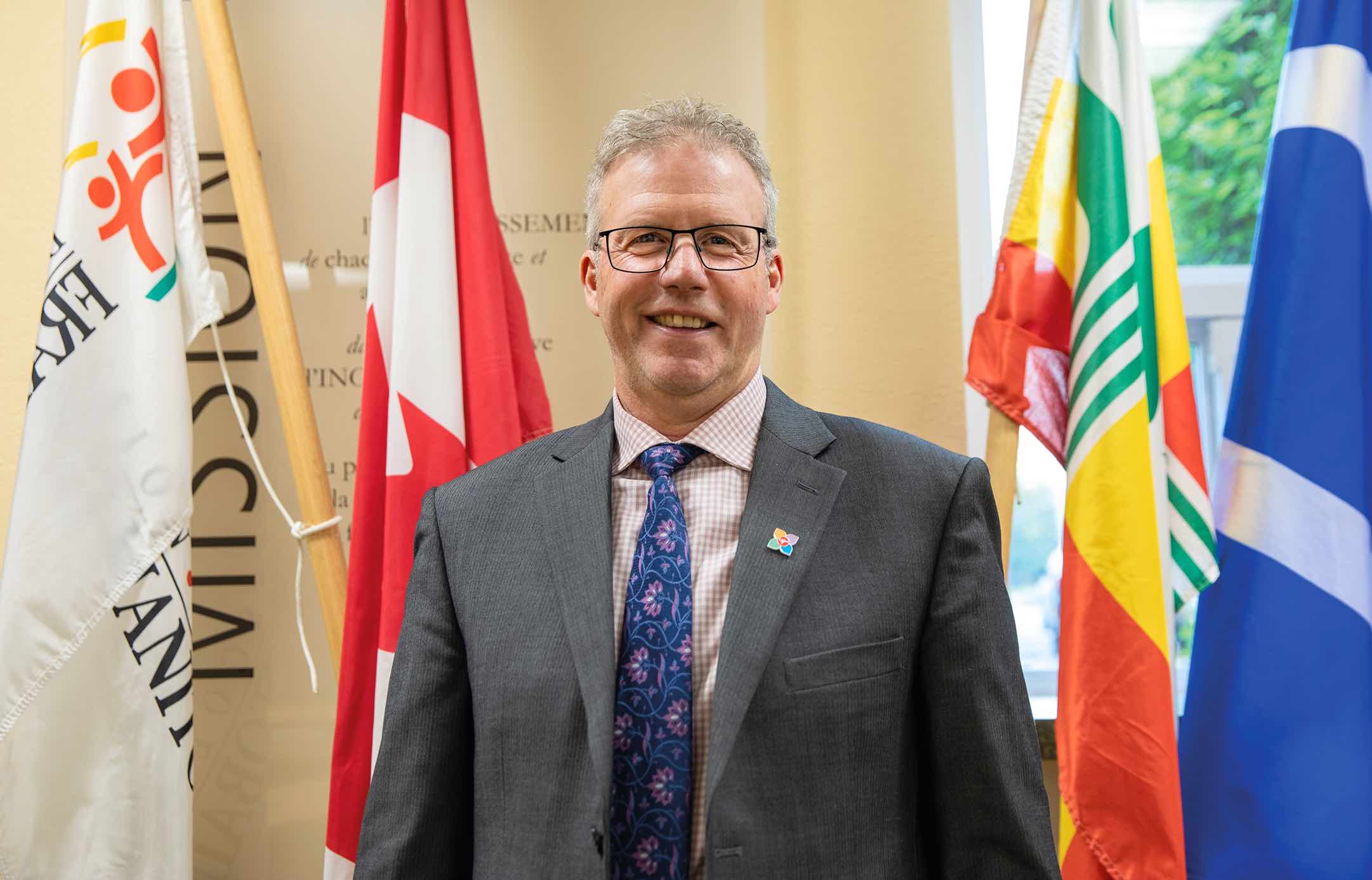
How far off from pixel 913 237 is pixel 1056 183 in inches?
11.3

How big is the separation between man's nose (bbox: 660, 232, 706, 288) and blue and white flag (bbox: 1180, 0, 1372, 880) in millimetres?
1017

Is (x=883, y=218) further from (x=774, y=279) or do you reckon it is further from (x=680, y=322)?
(x=680, y=322)

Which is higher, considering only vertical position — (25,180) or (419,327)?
(25,180)

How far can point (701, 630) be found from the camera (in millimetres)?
1066

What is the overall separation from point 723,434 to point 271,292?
0.89m

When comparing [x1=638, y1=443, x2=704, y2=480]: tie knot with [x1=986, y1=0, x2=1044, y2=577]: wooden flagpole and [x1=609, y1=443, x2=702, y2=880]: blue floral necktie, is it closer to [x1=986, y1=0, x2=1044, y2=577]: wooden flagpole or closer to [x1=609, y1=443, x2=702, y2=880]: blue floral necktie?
[x1=609, y1=443, x2=702, y2=880]: blue floral necktie

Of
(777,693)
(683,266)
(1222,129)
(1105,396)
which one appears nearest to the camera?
(777,693)

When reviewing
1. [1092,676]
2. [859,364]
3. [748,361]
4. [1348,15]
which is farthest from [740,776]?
[1348,15]

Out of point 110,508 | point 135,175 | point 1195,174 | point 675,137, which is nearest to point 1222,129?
point 1195,174

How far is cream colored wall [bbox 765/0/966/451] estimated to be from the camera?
1.83 m

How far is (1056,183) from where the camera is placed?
163 cm

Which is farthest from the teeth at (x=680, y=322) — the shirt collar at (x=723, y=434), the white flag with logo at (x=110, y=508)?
the white flag with logo at (x=110, y=508)

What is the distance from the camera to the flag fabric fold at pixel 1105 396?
1528 mm

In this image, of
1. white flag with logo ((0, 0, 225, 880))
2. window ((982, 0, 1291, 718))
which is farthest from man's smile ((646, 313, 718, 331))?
window ((982, 0, 1291, 718))
